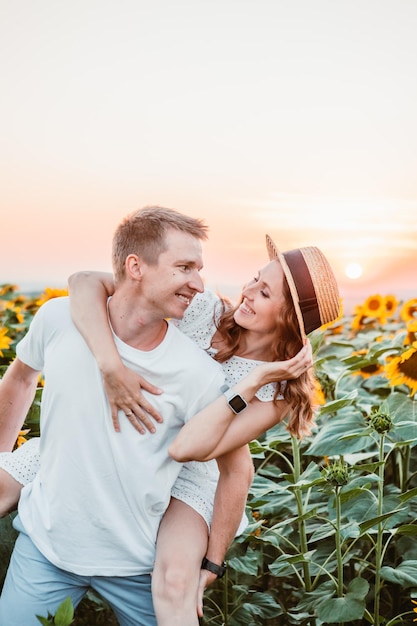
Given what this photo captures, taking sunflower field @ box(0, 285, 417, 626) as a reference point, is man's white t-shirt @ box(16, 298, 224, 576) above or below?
above

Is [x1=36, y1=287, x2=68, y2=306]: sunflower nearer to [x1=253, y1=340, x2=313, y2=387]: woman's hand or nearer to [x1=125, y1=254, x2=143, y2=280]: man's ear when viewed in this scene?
[x1=125, y1=254, x2=143, y2=280]: man's ear

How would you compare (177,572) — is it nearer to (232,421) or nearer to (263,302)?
(232,421)

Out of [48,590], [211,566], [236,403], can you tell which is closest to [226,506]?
[211,566]

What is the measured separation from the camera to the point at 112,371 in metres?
2.35

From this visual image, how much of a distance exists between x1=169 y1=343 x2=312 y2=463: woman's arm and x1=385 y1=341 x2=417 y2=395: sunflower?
109 cm

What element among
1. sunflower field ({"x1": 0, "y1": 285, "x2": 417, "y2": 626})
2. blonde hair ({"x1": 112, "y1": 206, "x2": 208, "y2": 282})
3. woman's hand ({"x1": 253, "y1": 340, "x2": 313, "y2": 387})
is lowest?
sunflower field ({"x1": 0, "y1": 285, "x2": 417, "y2": 626})

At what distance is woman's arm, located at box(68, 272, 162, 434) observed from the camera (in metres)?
2.36

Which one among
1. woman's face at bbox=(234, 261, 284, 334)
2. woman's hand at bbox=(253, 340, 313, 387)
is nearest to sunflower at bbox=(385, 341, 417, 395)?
woman's face at bbox=(234, 261, 284, 334)

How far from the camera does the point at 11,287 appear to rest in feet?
20.2

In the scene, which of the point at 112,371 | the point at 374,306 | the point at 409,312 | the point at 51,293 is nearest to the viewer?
the point at 112,371

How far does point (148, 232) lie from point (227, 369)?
0.52 m

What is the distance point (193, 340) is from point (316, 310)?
1.32 feet

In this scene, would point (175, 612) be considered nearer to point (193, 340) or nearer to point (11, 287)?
point (193, 340)

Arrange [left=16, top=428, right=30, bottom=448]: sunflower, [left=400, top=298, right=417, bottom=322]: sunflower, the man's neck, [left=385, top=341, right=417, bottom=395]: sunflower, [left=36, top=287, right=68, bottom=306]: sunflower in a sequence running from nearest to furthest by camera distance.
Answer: the man's neck < [left=16, top=428, right=30, bottom=448]: sunflower < [left=385, top=341, right=417, bottom=395]: sunflower < [left=36, top=287, right=68, bottom=306]: sunflower < [left=400, top=298, right=417, bottom=322]: sunflower
